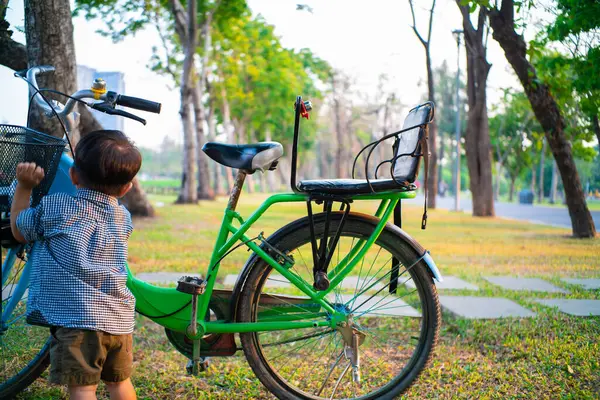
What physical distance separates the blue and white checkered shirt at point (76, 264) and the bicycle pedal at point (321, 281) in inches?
31.1

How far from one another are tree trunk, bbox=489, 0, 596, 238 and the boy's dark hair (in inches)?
137

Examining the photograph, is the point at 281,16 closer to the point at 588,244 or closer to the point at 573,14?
the point at 573,14

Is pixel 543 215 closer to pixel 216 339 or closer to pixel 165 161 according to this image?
pixel 216 339

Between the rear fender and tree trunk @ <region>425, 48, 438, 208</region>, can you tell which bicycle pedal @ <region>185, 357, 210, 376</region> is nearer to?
the rear fender

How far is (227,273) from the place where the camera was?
5.37m

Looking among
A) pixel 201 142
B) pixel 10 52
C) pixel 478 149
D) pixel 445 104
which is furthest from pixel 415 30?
pixel 445 104

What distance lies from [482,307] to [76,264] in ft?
9.90

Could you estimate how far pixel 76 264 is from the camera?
190 centimetres

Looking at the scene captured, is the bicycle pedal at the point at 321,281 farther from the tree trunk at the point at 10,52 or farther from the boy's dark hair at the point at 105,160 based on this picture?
the tree trunk at the point at 10,52

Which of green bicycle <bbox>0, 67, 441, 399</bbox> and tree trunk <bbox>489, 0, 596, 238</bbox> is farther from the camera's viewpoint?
tree trunk <bbox>489, 0, 596, 238</bbox>

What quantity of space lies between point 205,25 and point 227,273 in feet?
41.8

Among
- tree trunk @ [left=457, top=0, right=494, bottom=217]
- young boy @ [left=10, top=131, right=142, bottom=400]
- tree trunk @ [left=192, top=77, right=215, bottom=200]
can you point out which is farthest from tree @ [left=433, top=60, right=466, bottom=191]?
young boy @ [left=10, top=131, right=142, bottom=400]

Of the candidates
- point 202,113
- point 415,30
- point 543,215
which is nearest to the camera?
point 415,30

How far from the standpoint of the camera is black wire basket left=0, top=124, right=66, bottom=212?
212cm
